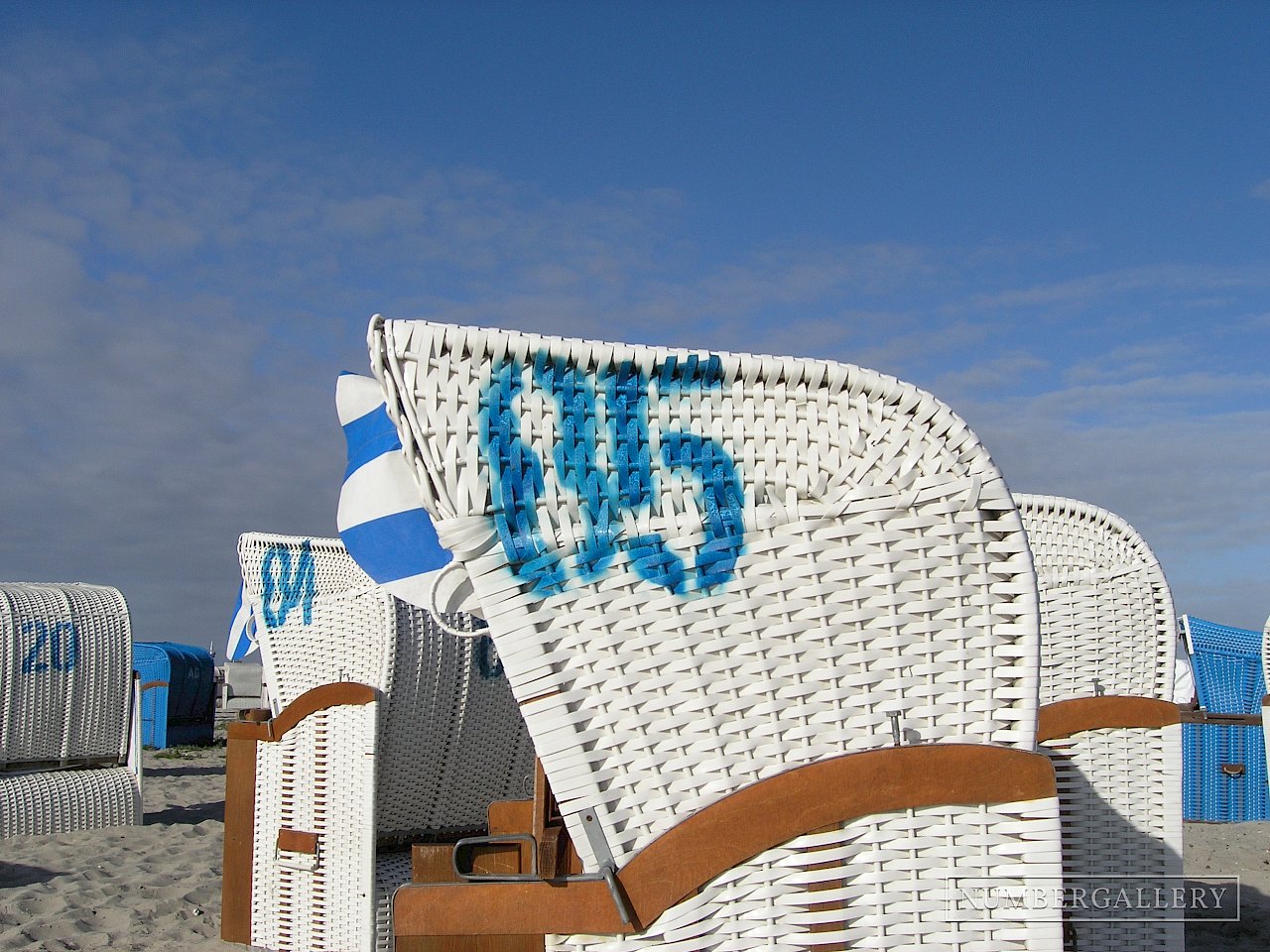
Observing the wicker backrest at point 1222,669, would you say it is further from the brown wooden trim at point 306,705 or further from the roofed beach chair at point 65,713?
the roofed beach chair at point 65,713

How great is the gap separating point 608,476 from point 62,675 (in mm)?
9368

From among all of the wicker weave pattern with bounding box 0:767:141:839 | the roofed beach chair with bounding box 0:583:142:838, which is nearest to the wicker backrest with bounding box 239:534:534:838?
the wicker weave pattern with bounding box 0:767:141:839

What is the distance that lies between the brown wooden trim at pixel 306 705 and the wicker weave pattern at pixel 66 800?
4451mm

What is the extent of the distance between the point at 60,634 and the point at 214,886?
3.93 m

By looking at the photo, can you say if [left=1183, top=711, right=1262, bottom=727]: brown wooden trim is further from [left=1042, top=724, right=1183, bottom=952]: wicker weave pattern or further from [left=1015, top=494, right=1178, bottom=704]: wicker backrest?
[left=1042, top=724, right=1183, bottom=952]: wicker weave pattern

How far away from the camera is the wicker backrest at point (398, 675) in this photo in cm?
514

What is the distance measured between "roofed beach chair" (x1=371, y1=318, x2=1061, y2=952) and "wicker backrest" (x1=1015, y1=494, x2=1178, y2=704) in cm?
199

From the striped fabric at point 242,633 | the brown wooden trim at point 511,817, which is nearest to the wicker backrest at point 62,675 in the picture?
the striped fabric at point 242,633

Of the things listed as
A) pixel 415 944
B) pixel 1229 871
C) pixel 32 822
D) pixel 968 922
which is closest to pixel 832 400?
pixel 968 922

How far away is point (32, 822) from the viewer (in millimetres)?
8758

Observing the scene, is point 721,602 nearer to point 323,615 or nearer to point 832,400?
point 832,400

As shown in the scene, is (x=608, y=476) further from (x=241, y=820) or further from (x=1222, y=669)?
(x=1222, y=669)

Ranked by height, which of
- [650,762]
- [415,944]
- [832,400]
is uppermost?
[832,400]

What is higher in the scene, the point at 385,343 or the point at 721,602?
the point at 385,343
